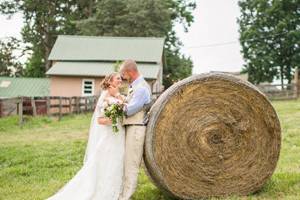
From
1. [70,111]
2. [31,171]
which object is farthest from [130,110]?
[70,111]

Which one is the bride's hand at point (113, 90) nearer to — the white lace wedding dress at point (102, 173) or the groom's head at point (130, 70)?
the groom's head at point (130, 70)

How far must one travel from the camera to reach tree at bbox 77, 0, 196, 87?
38969 mm

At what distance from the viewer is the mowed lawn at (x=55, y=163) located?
687 centimetres

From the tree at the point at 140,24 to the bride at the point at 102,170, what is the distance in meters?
32.6

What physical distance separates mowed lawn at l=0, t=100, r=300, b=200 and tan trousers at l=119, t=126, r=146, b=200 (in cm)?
42

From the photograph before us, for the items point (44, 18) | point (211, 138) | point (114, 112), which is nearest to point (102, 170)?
point (114, 112)

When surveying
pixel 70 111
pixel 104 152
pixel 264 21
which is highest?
pixel 264 21

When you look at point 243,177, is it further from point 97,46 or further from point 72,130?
point 97,46

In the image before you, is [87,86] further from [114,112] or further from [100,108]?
[114,112]

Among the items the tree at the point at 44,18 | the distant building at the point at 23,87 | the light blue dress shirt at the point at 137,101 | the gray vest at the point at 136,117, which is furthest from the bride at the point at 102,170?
the tree at the point at 44,18

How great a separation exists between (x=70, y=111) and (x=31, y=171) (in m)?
13.0

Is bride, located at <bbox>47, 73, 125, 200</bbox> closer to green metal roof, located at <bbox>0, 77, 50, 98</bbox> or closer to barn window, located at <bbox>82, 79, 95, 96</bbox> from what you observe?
barn window, located at <bbox>82, 79, 95, 96</bbox>

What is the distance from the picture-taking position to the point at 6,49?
46469mm

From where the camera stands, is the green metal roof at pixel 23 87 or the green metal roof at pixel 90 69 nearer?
the green metal roof at pixel 90 69
